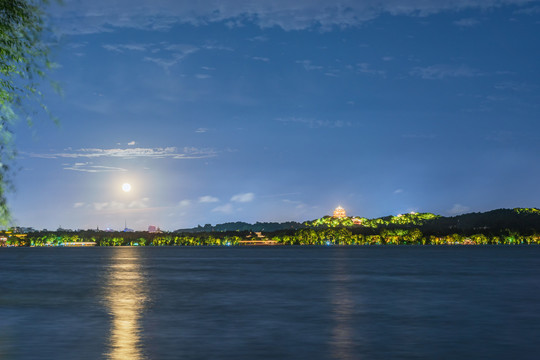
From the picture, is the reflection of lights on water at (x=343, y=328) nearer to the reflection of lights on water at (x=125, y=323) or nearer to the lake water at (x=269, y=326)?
the lake water at (x=269, y=326)

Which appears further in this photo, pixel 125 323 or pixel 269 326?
pixel 125 323

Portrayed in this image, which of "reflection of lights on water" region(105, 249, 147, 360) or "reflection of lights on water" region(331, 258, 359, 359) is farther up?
"reflection of lights on water" region(105, 249, 147, 360)

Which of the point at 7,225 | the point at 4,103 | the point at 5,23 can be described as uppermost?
the point at 5,23

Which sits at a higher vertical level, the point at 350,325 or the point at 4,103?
the point at 4,103

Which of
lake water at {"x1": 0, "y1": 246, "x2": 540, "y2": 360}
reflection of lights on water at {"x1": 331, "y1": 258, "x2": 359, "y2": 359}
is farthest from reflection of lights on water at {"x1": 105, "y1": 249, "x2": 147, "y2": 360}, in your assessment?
reflection of lights on water at {"x1": 331, "y1": 258, "x2": 359, "y2": 359}

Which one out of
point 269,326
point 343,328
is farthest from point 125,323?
point 343,328

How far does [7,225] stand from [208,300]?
21.0 m

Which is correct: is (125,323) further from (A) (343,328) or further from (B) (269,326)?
(A) (343,328)

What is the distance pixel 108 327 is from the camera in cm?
2552

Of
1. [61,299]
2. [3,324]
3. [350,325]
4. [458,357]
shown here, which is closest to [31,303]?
[61,299]

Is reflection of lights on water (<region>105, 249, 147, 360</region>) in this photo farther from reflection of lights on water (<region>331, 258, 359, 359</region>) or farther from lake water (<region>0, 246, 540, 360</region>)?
reflection of lights on water (<region>331, 258, 359, 359</region>)

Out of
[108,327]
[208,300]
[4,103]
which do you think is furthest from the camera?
[208,300]

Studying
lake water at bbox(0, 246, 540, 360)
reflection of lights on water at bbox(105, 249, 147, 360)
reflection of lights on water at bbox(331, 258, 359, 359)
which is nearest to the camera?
reflection of lights on water at bbox(105, 249, 147, 360)

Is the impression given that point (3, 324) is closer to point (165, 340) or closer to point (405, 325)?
point (165, 340)
